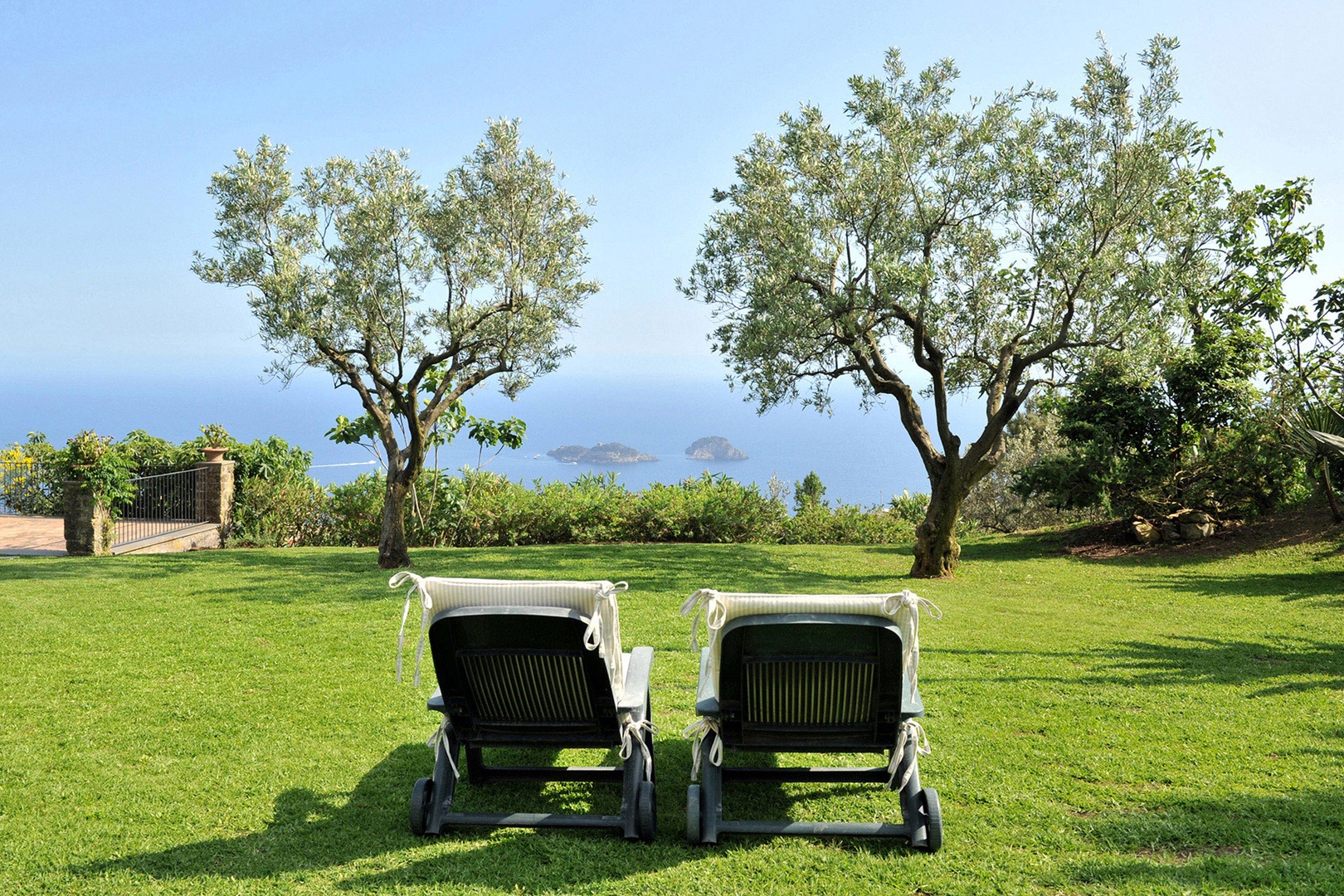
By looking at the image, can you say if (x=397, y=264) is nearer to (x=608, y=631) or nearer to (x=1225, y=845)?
(x=608, y=631)

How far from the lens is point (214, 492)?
53.9 feet

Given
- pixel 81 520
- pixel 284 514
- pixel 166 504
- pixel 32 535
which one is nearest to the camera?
pixel 81 520

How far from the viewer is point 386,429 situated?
11891 mm

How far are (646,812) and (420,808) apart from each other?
0.95m

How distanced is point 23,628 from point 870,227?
10288 millimetres

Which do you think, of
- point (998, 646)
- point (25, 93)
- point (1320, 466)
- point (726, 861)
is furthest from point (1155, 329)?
point (25, 93)

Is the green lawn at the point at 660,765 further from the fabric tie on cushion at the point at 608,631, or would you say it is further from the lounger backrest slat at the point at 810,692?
the fabric tie on cushion at the point at 608,631

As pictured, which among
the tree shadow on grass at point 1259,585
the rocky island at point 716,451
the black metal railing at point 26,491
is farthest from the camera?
the rocky island at point 716,451

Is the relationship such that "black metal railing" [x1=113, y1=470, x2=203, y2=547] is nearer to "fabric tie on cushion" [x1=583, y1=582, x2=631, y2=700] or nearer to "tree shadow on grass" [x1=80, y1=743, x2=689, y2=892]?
"tree shadow on grass" [x1=80, y1=743, x2=689, y2=892]

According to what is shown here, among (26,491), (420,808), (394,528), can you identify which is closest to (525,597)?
(420,808)

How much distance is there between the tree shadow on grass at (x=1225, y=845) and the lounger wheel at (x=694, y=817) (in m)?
1.45

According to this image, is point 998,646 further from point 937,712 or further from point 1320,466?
point 1320,466

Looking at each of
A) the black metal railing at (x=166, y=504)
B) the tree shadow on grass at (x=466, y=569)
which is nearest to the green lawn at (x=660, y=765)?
the tree shadow on grass at (x=466, y=569)

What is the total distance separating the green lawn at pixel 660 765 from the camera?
332 centimetres
